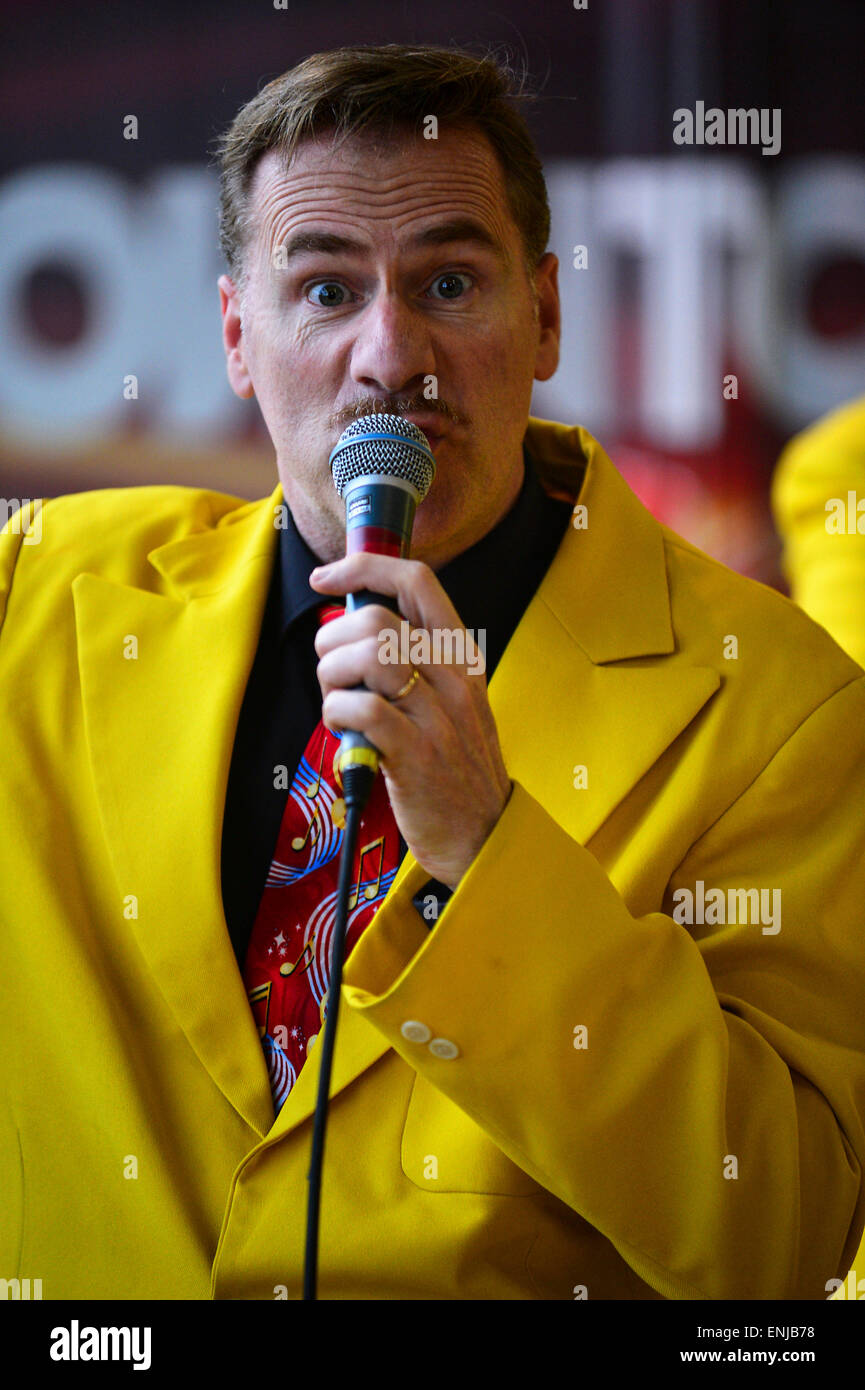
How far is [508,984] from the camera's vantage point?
43.8 inches

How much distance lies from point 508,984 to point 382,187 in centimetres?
84

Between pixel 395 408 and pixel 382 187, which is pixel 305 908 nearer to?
pixel 395 408

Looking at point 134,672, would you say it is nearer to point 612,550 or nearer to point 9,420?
point 612,550

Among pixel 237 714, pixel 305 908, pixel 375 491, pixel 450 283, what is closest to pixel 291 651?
pixel 237 714

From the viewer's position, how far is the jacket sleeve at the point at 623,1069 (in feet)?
3.61

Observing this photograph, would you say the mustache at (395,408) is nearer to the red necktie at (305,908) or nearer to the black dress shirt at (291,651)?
the black dress shirt at (291,651)

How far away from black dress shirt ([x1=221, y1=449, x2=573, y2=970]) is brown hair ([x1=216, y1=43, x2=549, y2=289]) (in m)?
0.32

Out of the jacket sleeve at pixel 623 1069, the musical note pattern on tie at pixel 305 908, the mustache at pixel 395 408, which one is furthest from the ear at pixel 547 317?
the jacket sleeve at pixel 623 1069

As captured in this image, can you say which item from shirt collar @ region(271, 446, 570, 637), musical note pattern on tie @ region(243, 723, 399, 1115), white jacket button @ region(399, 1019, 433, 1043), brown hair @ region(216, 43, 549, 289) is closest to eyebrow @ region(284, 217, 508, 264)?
brown hair @ region(216, 43, 549, 289)

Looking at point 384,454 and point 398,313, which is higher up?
point 398,313

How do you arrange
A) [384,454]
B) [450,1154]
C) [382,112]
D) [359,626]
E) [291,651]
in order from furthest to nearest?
1. [291,651]
2. [382,112]
3. [450,1154]
4. [384,454]
5. [359,626]

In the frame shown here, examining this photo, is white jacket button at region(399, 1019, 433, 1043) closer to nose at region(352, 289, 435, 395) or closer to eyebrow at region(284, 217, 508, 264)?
nose at region(352, 289, 435, 395)

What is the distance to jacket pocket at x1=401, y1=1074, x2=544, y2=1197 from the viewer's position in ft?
4.02

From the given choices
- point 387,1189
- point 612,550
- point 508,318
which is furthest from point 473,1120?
point 508,318
